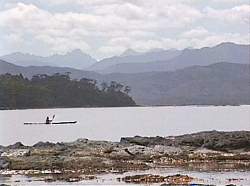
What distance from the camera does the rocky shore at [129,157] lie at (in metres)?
35.7

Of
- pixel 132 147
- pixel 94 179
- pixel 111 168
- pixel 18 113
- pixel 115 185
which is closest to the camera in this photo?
pixel 115 185

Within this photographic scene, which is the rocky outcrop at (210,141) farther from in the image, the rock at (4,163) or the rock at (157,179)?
the rock at (157,179)

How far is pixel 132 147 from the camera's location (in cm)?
4438

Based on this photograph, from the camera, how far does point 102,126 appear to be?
11306 centimetres

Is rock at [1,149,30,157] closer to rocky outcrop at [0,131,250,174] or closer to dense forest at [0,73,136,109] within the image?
rocky outcrop at [0,131,250,174]

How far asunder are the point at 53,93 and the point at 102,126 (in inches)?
2214

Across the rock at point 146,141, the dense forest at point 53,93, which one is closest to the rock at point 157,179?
the rock at point 146,141

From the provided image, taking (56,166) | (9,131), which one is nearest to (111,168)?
(56,166)

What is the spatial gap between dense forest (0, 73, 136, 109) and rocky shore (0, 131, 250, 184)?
99.5 meters

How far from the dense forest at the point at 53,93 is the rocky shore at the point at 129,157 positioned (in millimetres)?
99528

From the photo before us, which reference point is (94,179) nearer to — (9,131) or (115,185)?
(115,185)

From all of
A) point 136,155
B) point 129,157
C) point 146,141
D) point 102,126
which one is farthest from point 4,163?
point 102,126

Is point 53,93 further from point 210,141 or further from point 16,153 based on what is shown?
point 16,153

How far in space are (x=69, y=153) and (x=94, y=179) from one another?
944 centimetres
